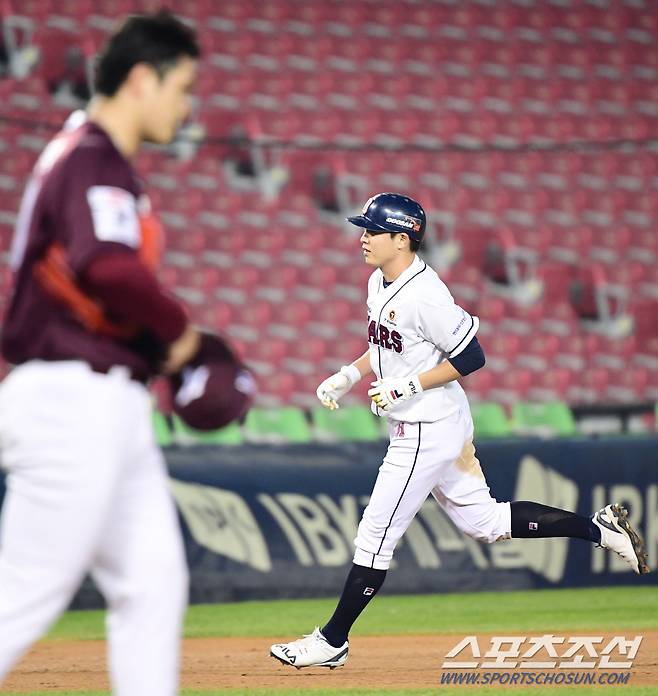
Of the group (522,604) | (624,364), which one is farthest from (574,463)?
(624,364)

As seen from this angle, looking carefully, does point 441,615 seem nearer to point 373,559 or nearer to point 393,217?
point 373,559

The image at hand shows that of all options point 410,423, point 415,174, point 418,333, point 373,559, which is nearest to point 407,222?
point 418,333

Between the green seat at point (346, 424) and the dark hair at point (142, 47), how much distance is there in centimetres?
719

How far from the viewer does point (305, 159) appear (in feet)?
45.5

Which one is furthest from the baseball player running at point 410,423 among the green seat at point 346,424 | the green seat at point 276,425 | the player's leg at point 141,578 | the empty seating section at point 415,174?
the empty seating section at point 415,174

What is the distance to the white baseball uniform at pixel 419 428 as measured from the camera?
209 inches

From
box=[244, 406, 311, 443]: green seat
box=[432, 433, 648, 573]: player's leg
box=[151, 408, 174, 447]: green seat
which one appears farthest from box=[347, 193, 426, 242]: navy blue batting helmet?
box=[244, 406, 311, 443]: green seat

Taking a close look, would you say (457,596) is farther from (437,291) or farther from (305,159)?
(305,159)

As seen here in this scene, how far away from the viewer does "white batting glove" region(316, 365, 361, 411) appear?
555 centimetres

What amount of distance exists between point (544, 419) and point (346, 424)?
5.23 feet

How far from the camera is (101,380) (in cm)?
270

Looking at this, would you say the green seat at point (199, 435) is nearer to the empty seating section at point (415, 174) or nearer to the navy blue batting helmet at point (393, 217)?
the empty seating section at point (415, 174)

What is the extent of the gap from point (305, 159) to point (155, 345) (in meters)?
11.2

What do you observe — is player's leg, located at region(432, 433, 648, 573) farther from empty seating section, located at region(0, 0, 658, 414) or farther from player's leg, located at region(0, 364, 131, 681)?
empty seating section, located at region(0, 0, 658, 414)
